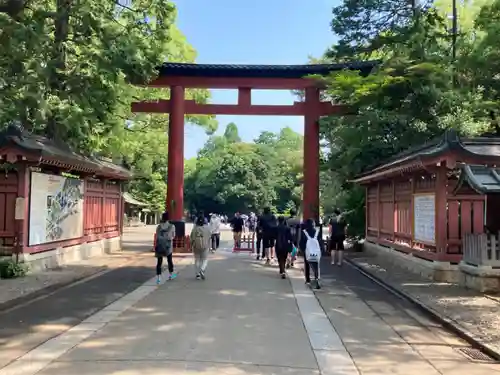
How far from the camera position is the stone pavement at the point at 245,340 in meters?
6.63

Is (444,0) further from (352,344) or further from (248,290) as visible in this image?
(352,344)

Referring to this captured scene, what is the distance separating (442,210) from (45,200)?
1123 centimetres

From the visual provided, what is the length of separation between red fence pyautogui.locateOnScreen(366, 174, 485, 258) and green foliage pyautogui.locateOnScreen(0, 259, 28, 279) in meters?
10.9

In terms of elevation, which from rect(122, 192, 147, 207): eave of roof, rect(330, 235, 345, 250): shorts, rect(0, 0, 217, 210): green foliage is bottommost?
rect(330, 235, 345, 250): shorts

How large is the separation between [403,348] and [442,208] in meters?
7.33

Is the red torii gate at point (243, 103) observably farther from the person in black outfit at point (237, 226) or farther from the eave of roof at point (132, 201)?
the eave of roof at point (132, 201)

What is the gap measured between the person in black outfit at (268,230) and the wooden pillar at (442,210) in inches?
216

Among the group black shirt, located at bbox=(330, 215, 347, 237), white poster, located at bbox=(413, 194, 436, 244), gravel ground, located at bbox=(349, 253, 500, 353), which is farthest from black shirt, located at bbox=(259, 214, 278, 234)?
white poster, located at bbox=(413, 194, 436, 244)

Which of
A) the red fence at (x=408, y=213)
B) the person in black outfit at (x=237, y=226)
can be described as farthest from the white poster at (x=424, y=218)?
the person in black outfit at (x=237, y=226)

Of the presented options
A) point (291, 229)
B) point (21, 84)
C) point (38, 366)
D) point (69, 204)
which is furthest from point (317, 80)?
point (38, 366)

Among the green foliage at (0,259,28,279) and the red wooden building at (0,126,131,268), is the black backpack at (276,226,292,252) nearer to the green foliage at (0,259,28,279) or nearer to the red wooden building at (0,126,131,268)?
the red wooden building at (0,126,131,268)

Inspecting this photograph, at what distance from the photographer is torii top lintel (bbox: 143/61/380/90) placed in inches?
912

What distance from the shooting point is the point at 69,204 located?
18766mm

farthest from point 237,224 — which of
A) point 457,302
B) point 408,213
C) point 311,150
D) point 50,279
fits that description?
point 457,302
